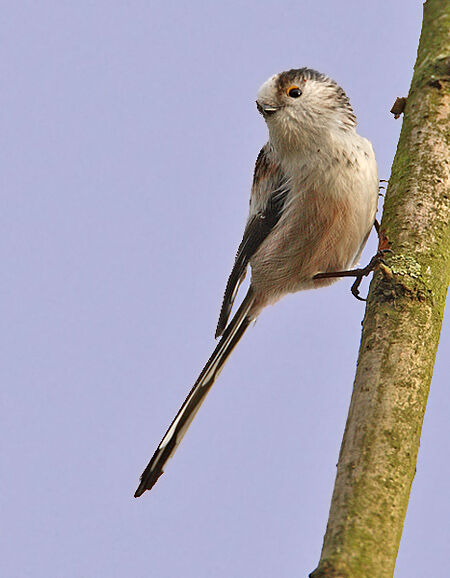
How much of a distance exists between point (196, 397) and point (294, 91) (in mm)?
1940

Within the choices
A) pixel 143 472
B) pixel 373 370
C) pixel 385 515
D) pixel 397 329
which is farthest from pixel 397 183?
pixel 143 472

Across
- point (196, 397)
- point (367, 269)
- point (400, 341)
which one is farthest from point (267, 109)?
point (400, 341)

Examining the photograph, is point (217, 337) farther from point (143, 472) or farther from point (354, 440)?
point (354, 440)

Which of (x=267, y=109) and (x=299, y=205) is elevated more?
(x=267, y=109)

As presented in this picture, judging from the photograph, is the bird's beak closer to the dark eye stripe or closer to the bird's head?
the bird's head

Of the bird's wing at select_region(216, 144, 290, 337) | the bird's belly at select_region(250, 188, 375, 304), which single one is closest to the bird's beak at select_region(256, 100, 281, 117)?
the bird's wing at select_region(216, 144, 290, 337)

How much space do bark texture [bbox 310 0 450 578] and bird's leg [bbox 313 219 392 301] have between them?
35mm

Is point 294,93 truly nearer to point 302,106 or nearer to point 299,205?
point 302,106

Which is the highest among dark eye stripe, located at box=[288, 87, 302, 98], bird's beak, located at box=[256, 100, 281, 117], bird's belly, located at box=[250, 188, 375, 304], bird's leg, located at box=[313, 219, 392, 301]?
dark eye stripe, located at box=[288, 87, 302, 98]

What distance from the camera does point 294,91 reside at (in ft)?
15.1

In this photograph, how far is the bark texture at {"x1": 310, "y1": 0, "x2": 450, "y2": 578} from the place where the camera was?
2092 millimetres

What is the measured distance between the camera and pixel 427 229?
9.80ft

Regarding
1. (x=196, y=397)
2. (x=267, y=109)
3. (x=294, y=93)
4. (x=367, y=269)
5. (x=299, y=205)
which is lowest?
(x=196, y=397)

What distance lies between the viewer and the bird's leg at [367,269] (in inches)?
118
